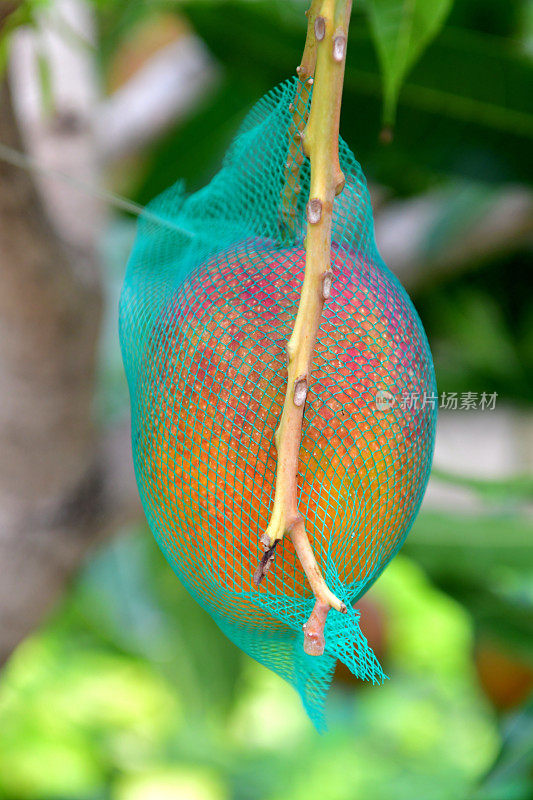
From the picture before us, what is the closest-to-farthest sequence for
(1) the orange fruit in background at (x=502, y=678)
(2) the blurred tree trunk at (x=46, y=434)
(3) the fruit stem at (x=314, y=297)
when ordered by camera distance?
1. (3) the fruit stem at (x=314, y=297)
2. (2) the blurred tree trunk at (x=46, y=434)
3. (1) the orange fruit in background at (x=502, y=678)

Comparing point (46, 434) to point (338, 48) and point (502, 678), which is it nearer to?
point (338, 48)

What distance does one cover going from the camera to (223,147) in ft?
3.29

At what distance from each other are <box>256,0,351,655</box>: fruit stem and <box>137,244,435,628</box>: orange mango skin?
5cm

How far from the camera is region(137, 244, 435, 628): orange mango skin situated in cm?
28

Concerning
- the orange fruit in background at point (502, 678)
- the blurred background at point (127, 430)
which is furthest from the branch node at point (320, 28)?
the orange fruit in background at point (502, 678)

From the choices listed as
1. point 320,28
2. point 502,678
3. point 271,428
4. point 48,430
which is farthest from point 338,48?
point 502,678

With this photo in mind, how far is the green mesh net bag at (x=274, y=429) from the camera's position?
11.0 inches

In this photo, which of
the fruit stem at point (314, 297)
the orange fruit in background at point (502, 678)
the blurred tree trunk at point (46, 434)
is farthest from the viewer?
the orange fruit in background at point (502, 678)

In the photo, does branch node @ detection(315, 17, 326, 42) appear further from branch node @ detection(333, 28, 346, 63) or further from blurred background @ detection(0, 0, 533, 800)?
blurred background @ detection(0, 0, 533, 800)

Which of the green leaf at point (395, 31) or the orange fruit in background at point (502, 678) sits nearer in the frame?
the green leaf at point (395, 31)

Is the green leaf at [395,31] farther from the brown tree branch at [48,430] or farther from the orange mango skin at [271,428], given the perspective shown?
the brown tree branch at [48,430]

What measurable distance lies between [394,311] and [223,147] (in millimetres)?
749

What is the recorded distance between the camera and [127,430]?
30.2 inches

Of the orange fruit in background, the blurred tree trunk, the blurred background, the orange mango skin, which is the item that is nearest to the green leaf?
the blurred background
